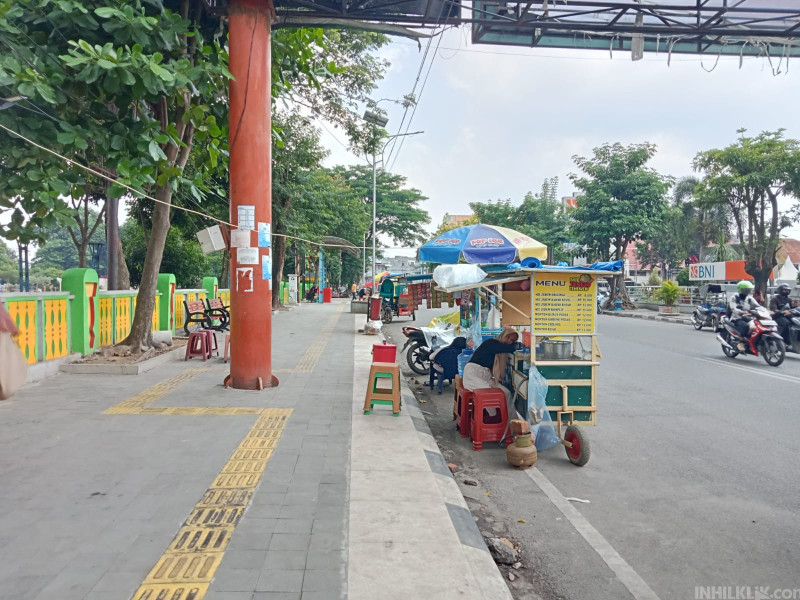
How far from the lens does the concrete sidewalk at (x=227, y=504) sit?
2877 millimetres

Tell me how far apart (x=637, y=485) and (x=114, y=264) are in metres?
11.0

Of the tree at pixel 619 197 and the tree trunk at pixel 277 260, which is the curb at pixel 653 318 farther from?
the tree trunk at pixel 277 260

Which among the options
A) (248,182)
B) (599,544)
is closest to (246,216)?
(248,182)

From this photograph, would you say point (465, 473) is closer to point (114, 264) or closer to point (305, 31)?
point (305, 31)

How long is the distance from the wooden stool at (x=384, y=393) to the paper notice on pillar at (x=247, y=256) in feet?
7.98

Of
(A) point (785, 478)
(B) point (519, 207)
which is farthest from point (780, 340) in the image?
(B) point (519, 207)

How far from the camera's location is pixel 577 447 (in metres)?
5.37

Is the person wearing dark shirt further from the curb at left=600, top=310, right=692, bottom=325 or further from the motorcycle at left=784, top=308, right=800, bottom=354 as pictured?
the curb at left=600, top=310, right=692, bottom=325

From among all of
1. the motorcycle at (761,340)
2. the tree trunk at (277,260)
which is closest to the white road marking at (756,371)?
the motorcycle at (761,340)

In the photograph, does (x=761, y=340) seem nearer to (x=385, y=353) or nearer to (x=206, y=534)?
(x=385, y=353)

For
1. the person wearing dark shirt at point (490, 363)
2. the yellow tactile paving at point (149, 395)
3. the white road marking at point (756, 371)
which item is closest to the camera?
the person wearing dark shirt at point (490, 363)

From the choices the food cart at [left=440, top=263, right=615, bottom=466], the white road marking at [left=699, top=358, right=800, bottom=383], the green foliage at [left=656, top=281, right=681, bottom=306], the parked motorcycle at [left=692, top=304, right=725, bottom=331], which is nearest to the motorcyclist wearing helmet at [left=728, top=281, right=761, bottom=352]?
the white road marking at [left=699, top=358, right=800, bottom=383]

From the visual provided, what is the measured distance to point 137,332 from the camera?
32.4 ft

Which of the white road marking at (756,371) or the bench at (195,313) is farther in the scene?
the bench at (195,313)
